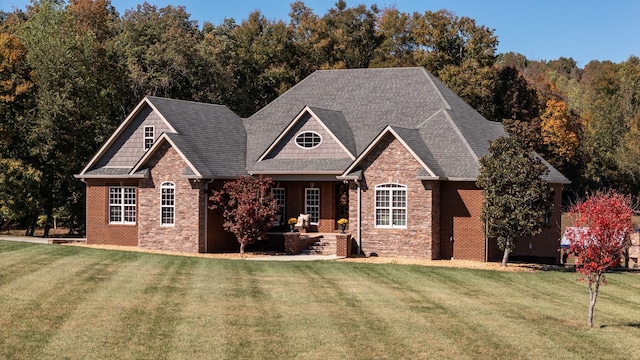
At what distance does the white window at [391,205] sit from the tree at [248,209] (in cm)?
467

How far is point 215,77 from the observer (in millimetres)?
57906

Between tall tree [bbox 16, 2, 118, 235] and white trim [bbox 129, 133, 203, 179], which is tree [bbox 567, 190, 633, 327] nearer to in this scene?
→ white trim [bbox 129, 133, 203, 179]

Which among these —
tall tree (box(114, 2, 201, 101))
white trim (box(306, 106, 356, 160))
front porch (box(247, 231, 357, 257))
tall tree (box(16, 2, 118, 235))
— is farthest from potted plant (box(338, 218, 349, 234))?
tall tree (box(114, 2, 201, 101))

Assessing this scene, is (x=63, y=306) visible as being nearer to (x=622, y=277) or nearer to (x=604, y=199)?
(x=604, y=199)

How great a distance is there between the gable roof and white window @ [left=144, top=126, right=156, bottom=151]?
898 millimetres

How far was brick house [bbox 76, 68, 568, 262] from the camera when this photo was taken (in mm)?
35094

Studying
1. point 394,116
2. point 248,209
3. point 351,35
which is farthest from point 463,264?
point 351,35

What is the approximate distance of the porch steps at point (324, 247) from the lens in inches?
1459

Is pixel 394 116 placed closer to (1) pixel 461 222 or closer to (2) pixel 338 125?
(2) pixel 338 125

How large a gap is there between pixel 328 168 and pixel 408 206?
191 inches

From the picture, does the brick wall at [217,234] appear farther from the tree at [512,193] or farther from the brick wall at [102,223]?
the tree at [512,193]

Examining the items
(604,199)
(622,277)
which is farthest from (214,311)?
(622,277)

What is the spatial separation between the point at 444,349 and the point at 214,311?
636 centimetres

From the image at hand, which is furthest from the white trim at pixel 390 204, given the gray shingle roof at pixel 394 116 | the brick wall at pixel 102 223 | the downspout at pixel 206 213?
the brick wall at pixel 102 223
